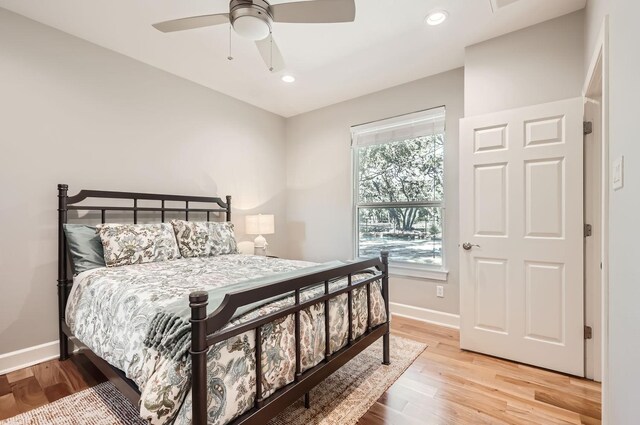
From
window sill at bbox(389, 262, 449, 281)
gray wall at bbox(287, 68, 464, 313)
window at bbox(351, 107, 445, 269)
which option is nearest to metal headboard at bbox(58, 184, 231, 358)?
gray wall at bbox(287, 68, 464, 313)

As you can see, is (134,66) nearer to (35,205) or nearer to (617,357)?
(35,205)

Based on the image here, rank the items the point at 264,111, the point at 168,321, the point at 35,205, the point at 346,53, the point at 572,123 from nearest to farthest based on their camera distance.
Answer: the point at 168,321 → the point at 572,123 → the point at 35,205 → the point at 346,53 → the point at 264,111

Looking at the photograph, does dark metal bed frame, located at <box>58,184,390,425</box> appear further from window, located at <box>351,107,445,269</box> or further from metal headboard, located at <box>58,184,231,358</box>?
window, located at <box>351,107,445,269</box>

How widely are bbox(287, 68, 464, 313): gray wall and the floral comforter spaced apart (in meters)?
1.29

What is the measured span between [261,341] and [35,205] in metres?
2.35

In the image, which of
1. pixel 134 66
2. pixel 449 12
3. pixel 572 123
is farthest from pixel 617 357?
pixel 134 66

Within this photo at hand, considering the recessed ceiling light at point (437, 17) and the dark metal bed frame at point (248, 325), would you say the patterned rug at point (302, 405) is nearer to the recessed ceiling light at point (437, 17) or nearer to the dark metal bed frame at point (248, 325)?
the dark metal bed frame at point (248, 325)

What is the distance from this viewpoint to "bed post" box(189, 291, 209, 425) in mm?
1101

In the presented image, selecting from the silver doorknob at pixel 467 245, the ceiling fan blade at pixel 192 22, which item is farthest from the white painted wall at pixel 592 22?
the ceiling fan blade at pixel 192 22

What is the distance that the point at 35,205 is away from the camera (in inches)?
95.2

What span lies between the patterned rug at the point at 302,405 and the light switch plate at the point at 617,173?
170cm

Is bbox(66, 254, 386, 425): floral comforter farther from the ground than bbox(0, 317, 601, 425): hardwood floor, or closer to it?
farther from the ground

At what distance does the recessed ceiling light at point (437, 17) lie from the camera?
2.28 metres

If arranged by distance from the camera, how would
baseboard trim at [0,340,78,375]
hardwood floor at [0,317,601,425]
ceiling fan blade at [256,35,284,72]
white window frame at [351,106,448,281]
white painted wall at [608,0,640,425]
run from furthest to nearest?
1. white window frame at [351,106,448,281]
2. baseboard trim at [0,340,78,375]
3. ceiling fan blade at [256,35,284,72]
4. hardwood floor at [0,317,601,425]
5. white painted wall at [608,0,640,425]
